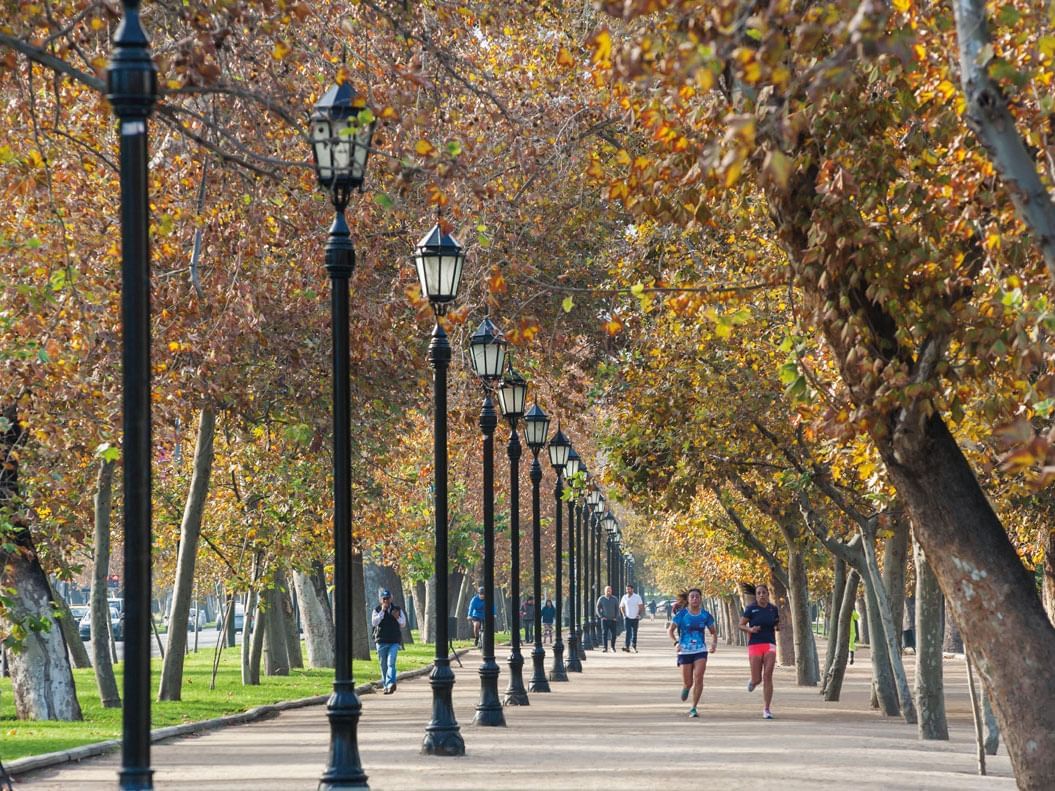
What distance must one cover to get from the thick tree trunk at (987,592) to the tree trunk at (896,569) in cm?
1395

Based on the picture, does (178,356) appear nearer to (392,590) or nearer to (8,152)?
(8,152)

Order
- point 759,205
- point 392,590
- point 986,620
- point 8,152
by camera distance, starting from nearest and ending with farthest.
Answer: point 986,620
point 8,152
point 759,205
point 392,590

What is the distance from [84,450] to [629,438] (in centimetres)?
781

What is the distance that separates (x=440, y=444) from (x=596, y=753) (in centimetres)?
328

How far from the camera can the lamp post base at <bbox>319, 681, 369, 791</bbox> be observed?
487 inches

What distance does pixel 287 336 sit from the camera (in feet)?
80.6

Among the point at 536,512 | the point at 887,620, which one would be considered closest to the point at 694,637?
the point at 887,620

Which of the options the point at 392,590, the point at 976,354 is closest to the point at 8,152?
the point at 976,354

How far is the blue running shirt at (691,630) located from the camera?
27359mm

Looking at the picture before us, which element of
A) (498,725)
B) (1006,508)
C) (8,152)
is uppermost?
(8,152)

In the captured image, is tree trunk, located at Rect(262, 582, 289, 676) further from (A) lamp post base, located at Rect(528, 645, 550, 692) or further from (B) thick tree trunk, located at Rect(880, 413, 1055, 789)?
(B) thick tree trunk, located at Rect(880, 413, 1055, 789)

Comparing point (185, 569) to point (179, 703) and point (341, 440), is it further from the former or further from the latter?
point (341, 440)

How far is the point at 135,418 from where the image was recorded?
26.2 ft

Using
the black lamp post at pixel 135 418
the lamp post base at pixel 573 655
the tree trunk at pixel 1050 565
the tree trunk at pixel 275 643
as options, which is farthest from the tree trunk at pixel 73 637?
the black lamp post at pixel 135 418
